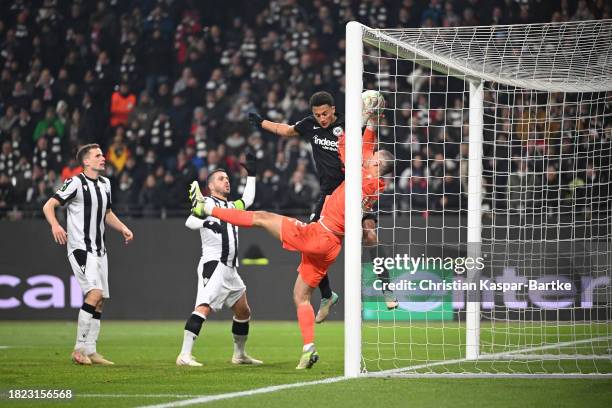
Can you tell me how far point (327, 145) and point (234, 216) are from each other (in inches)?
49.2

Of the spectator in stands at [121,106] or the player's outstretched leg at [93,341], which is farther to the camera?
the spectator in stands at [121,106]

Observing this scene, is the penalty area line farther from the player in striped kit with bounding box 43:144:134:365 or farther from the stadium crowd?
the stadium crowd

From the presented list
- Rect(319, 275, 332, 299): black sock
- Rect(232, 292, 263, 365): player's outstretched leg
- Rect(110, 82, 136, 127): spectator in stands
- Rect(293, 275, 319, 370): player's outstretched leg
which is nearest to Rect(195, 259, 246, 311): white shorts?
Rect(232, 292, 263, 365): player's outstretched leg

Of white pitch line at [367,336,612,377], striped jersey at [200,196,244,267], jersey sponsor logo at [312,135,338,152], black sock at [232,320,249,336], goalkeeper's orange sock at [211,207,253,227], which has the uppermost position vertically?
jersey sponsor logo at [312,135,338,152]

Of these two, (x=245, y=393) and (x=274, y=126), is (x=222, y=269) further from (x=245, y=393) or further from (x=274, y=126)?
(x=245, y=393)

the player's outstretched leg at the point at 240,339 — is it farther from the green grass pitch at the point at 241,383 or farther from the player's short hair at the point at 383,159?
the player's short hair at the point at 383,159

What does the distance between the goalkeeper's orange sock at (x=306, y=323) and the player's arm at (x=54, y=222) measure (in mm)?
2429

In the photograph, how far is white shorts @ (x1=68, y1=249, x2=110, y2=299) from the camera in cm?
1028

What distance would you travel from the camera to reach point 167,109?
19.3 m

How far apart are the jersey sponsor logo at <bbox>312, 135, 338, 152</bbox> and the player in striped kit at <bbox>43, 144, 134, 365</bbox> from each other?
2.31m

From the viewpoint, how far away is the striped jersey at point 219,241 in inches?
402

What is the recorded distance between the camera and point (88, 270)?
10.3m

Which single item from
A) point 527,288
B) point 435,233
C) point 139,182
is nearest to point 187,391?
point 527,288

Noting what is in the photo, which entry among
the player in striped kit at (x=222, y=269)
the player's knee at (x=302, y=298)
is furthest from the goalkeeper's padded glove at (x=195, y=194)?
the player's knee at (x=302, y=298)
